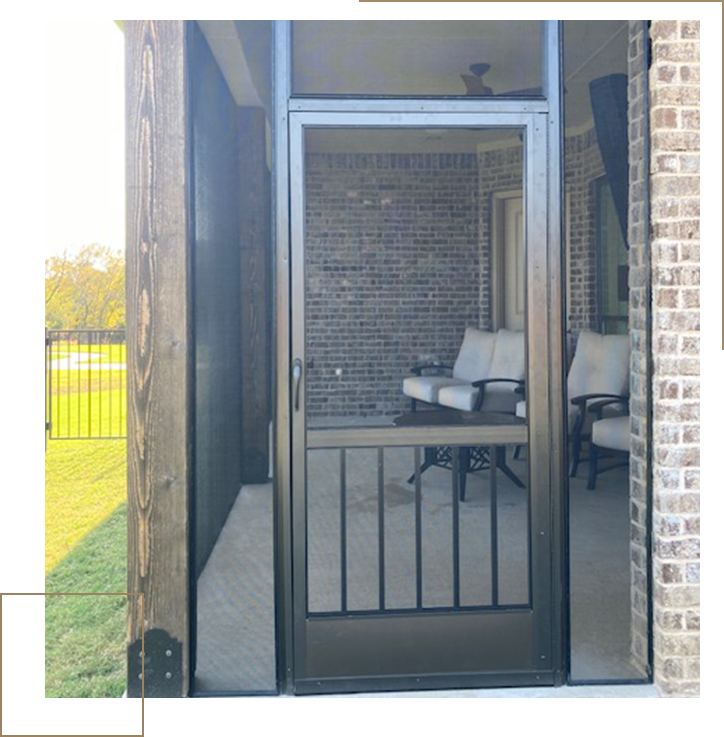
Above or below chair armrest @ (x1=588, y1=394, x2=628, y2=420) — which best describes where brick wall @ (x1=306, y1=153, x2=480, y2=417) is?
above

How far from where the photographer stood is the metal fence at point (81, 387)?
5680 millimetres

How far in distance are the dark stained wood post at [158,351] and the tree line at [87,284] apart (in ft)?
8.61

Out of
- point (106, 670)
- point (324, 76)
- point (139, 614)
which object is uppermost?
point (324, 76)

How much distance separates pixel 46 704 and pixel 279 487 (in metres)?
0.87

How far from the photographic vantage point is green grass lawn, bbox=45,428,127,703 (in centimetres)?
246

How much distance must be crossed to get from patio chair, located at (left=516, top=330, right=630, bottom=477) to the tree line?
253 cm

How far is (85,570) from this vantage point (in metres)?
3.92

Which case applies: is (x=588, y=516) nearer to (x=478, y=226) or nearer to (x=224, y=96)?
(x=224, y=96)

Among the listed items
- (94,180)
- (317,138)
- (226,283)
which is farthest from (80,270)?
(317,138)

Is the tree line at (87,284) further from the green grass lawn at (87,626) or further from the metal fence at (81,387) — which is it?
the green grass lawn at (87,626)

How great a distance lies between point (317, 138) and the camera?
6.85 metres

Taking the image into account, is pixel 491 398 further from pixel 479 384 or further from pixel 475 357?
pixel 475 357

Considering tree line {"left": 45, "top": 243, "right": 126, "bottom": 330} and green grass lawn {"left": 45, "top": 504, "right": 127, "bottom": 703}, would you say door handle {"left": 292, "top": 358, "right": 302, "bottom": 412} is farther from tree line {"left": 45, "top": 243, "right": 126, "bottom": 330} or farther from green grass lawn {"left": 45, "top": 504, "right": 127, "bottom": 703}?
tree line {"left": 45, "top": 243, "right": 126, "bottom": 330}

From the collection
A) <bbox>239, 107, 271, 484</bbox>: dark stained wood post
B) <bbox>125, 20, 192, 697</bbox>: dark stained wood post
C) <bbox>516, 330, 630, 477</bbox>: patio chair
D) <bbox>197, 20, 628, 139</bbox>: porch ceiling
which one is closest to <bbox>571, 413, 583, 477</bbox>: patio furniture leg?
<bbox>516, 330, 630, 477</bbox>: patio chair
